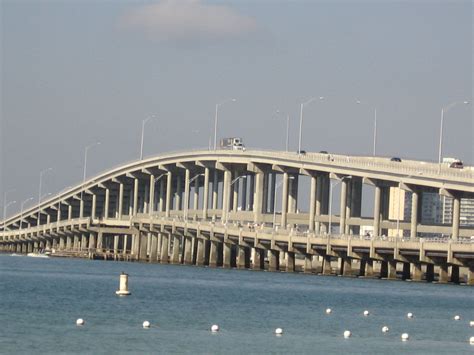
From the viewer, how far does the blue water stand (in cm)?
Result: 5500

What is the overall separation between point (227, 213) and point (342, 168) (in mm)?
24658

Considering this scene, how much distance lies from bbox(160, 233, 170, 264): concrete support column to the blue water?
51986 millimetres

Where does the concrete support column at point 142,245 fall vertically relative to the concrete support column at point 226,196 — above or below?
below

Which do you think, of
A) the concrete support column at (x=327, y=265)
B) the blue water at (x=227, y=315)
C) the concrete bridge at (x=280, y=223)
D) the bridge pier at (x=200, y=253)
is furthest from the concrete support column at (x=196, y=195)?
the blue water at (x=227, y=315)

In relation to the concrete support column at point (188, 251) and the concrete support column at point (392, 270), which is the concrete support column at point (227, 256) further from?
the concrete support column at point (392, 270)

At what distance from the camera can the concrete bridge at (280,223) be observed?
118 metres

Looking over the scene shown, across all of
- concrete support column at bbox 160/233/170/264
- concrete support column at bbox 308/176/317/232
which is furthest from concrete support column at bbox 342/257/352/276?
concrete support column at bbox 160/233/170/264

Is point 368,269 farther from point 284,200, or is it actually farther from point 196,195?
point 196,195

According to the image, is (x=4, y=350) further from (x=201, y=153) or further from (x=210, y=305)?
(x=201, y=153)

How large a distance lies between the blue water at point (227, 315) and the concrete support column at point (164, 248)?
52.0 meters

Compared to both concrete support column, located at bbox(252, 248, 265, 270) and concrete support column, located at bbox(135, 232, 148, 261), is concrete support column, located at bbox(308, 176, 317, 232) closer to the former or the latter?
concrete support column, located at bbox(252, 248, 265, 270)

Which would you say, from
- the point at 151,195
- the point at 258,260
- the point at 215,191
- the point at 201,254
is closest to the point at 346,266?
the point at 258,260

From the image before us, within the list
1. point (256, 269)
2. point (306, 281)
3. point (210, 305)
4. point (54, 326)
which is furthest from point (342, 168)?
point (54, 326)

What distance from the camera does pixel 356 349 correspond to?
55562mm
